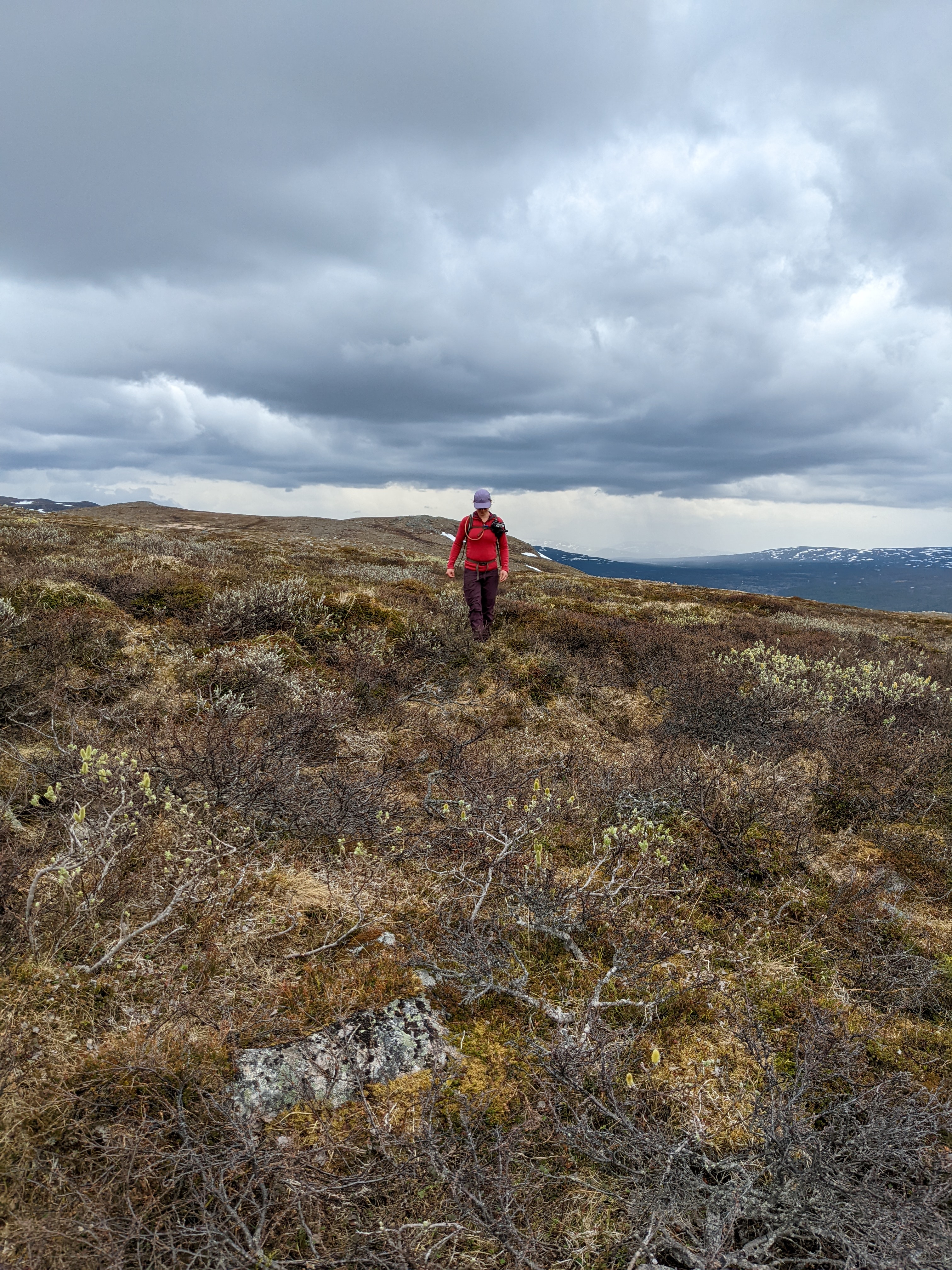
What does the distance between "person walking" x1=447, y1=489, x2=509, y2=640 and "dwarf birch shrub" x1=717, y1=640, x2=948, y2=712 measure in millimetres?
4433

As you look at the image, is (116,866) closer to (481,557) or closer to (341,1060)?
(341,1060)

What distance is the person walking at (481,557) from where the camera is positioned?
11023 millimetres

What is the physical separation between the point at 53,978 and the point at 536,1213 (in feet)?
9.21

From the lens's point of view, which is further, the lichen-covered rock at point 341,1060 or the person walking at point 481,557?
the person walking at point 481,557

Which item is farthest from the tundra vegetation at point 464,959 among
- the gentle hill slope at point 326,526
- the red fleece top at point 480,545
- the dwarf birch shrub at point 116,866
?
the gentle hill slope at point 326,526

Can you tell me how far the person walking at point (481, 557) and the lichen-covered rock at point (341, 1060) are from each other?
26.0 feet

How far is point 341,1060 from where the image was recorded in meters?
3.18

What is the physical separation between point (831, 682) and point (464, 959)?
8447mm

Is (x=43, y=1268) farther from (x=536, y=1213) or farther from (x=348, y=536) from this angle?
(x=348, y=536)

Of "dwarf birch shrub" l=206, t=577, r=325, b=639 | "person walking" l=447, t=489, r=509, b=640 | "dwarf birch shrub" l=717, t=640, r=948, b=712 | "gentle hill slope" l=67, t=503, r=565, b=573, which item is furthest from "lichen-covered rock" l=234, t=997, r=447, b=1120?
"gentle hill slope" l=67, t=503, r=565, b=573

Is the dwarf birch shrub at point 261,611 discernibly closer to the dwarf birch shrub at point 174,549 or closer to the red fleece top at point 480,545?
the red fleece top at point 480,545

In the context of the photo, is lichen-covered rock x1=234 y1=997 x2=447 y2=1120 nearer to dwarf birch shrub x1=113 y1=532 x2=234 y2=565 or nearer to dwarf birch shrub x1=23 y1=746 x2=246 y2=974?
dwarf birch shrub x1=23 y1=746 x2=246 y2=974

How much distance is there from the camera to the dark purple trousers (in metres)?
11.2

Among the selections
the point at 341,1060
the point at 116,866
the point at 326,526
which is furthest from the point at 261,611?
the point at 326,526
